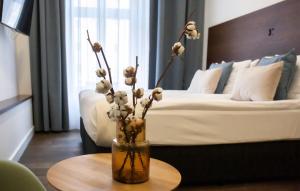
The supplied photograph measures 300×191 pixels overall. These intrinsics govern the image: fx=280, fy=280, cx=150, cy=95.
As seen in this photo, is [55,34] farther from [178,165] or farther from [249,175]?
[249,175]

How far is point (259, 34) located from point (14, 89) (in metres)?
2.95

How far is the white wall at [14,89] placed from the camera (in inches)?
98.9

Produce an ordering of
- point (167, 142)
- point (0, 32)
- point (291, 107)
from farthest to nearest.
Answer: point (0, 32)
point (291, 107)
point (167, 142)

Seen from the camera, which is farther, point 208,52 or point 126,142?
point 208,52

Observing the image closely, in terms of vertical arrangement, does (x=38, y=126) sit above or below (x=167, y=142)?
below

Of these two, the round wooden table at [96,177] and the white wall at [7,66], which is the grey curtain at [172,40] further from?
the round wooden table at [96,177]

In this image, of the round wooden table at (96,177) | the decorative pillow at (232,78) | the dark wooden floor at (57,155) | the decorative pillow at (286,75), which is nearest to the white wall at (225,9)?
the decorative pillow at (232,78)

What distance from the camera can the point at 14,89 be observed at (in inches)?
137

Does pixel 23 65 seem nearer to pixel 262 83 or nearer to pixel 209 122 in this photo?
pixel 209 122

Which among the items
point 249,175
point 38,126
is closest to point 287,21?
point 249,175

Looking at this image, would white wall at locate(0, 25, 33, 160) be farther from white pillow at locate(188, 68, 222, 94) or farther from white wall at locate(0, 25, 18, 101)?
white pillow at locate(188, 68, 222, 94)

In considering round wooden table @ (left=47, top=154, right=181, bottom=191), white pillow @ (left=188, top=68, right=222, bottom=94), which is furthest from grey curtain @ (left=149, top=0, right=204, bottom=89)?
round wooden table @ (left=47, top=154, right=181, bottom=191)

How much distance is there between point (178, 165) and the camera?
199 cm

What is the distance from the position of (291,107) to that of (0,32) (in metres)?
2.68
